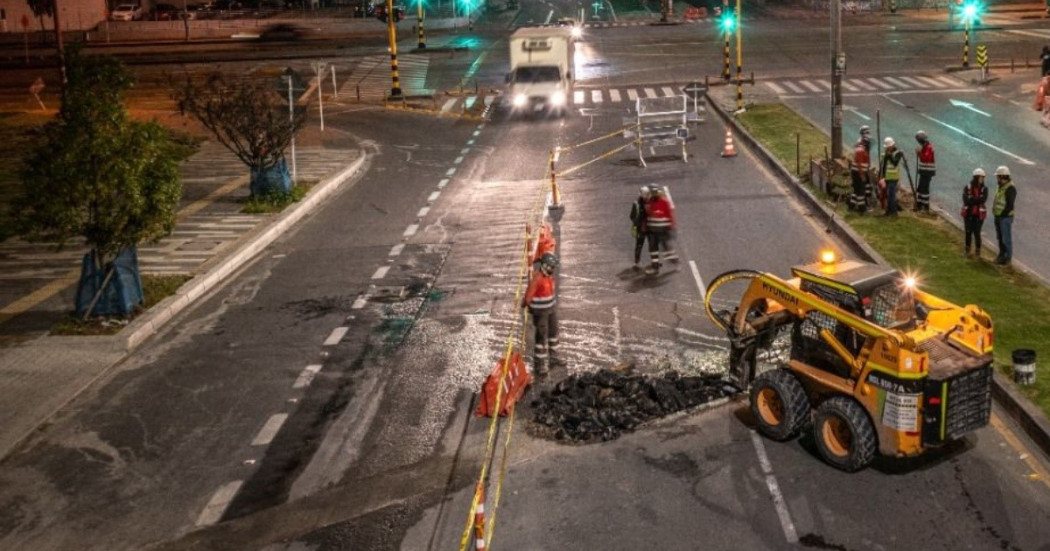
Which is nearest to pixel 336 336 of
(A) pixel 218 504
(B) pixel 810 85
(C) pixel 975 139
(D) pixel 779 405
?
(A) pixel 218 504

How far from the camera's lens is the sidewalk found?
15797 mm

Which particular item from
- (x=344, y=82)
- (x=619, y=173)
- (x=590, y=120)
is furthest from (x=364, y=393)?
(x=344, y=82)

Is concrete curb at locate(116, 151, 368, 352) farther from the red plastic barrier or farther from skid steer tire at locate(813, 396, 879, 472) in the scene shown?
skid steer tire at locate(813, 396, 879, 472)

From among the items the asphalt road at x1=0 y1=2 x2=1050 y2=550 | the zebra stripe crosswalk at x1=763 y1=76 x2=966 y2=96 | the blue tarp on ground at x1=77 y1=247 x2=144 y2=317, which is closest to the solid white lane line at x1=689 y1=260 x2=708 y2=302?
the asphalt road at x1=0 y1=2 x2=1050 y2=550

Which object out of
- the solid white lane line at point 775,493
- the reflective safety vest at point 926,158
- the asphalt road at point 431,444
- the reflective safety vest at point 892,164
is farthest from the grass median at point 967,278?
the solid white lane line at point 775,493

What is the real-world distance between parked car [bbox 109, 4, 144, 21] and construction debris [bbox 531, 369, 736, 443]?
7947 centimetres

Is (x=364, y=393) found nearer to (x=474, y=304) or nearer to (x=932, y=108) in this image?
(x=474, y=304)

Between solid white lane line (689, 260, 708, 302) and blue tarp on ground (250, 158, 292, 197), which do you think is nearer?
solid white lane line (689, 260, 708, 302)

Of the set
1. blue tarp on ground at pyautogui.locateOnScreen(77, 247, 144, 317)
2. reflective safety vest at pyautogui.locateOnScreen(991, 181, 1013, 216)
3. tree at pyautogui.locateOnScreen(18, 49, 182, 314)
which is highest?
tree at pyautogui.locateOnScreen(18, 49, 182, 314)

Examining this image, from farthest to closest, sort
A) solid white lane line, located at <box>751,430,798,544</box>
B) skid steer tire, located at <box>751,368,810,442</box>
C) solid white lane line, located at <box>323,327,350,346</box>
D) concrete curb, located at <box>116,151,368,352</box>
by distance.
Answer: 1. concrete curb, located at <box>116,151,368,352</box>
2. solid white lane line, located at <box>323,327,350,346</box>
3. skid steer tire, located at <box>751,368,810,442</box>
4. solid white lane line, located at <box>751,430,798,544</box>

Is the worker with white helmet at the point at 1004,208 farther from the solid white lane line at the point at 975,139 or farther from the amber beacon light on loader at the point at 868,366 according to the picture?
the solid white lane line at the point at 975,139

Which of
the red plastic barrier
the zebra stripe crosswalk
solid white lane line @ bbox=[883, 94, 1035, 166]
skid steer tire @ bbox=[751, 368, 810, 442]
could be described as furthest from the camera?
the zebra stripe crosswalk

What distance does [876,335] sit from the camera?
11.8 m

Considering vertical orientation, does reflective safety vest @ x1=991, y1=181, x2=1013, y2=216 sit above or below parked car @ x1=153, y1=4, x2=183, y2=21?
below
